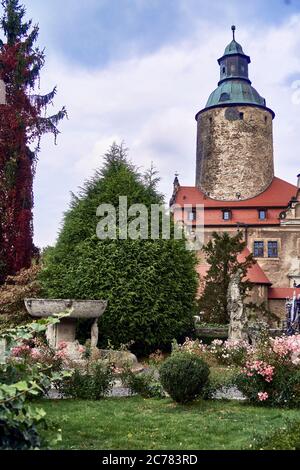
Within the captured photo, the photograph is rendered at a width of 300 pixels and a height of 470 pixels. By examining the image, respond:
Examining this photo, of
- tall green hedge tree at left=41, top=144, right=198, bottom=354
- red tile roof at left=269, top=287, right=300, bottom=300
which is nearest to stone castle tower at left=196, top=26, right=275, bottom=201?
red tile roof at left=269, top=287, right=300, bottom=300

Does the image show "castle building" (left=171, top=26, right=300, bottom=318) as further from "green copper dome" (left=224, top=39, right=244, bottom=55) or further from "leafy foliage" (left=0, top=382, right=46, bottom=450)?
"leafy foliage" (left=0, top=382, right=46, bottom=450)

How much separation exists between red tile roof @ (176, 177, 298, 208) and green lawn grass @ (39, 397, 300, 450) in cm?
3323

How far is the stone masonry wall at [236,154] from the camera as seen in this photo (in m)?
43.6

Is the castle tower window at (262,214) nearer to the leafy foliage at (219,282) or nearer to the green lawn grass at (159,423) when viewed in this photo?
the leafy foliage at (219,282)

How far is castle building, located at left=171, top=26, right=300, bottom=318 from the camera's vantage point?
39.8 meters

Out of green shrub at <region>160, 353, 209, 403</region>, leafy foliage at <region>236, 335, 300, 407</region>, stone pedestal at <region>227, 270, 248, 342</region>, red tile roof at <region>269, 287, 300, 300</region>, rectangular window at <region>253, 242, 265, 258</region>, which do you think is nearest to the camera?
leafy foliage at <region>236, 335, 300, 407</region>

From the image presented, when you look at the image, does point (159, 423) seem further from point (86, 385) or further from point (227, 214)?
point (227, 214)

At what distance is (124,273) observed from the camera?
16.2 meters

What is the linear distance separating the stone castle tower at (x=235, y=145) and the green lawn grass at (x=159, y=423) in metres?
35.2

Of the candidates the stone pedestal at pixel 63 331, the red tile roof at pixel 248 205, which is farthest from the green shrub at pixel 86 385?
the red tile roof at pixel 248 205

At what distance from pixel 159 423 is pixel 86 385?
235 cm

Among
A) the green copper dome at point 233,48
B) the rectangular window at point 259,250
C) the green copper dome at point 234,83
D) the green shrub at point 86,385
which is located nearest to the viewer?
the green shrub at point 86,385

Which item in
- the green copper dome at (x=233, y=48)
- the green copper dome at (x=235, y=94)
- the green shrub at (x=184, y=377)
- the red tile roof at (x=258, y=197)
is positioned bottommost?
the green shrub at (x=184, y=377)
